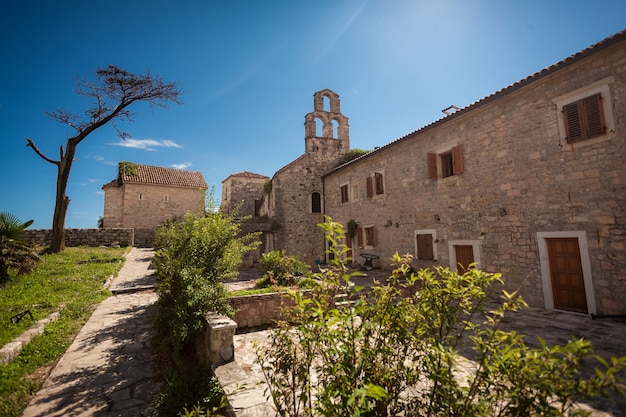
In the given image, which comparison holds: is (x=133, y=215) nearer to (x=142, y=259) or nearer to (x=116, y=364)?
(x=142, y=259)

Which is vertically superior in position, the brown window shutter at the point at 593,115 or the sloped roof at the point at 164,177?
the sloped roof at the point at 164,177

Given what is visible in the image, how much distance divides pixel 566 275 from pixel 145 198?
99.7ft

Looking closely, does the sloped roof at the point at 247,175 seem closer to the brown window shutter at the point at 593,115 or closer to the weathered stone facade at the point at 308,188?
the weathered stone facade at the point at 308,188

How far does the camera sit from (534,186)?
24.0 ft

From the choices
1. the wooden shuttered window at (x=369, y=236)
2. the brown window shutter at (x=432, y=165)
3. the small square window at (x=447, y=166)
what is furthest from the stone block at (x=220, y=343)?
the wooden shuttered window at (x=369, y=236)

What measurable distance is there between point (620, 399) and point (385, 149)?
417 inches

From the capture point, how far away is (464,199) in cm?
913

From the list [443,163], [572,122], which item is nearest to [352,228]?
[443,163]

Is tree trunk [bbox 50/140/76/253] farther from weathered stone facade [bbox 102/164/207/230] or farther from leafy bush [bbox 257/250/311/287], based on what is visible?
leafy bush [bbox 257/250/311/287]

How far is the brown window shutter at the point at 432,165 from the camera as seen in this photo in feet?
33.7

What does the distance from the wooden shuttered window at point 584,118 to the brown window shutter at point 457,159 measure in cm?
276

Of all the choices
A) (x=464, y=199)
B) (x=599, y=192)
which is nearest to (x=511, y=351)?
(x=599, y=192)

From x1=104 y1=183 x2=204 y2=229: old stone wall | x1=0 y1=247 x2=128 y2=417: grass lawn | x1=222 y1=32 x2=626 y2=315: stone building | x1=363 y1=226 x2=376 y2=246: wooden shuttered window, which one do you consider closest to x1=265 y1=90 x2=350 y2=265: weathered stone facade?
x1=363 y1=226 x2=376 y2=246: wooden shuttered window

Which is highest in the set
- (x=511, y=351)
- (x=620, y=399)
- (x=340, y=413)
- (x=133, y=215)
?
(x=133, y=215)
